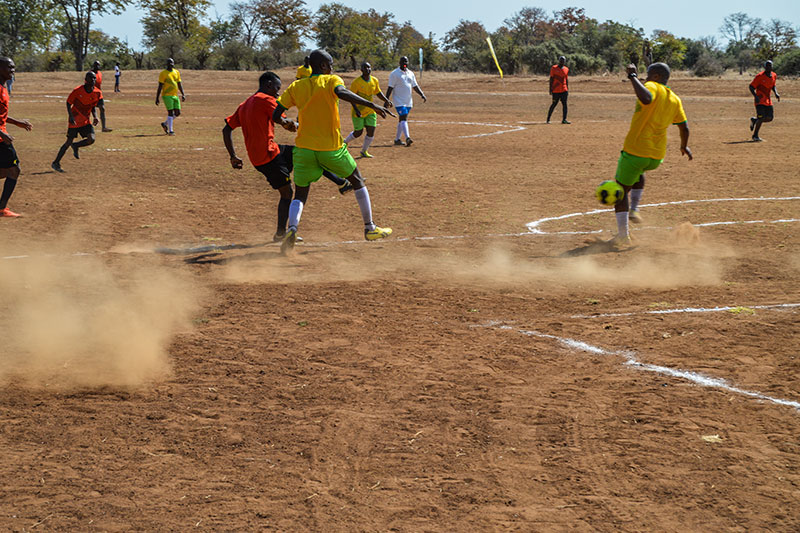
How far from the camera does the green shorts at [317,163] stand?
979 centimetres

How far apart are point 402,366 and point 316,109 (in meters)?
4.34

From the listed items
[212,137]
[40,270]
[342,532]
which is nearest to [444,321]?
[342,532]

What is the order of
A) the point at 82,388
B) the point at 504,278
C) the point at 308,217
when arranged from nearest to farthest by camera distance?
1. the point at 82,388
2. the point at 504,278
3. the point at 308,217

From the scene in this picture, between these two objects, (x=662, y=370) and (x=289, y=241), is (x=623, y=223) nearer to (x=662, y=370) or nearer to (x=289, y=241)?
(x=289, y=241)

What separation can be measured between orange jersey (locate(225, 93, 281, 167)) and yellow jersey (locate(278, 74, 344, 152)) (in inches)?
21.2

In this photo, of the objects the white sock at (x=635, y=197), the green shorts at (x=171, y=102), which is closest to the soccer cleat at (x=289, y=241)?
the white sock at (x=635, y=197)

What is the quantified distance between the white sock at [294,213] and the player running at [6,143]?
13.7ft

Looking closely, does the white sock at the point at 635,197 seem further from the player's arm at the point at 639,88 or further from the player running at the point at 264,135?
the player running at the point at 264,135

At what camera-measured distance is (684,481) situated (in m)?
4.46

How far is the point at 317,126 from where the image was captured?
382 inches

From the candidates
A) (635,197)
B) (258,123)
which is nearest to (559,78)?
(635,197)

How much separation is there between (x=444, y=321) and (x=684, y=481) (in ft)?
10.6

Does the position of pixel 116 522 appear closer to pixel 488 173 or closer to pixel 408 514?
pixel 408 514

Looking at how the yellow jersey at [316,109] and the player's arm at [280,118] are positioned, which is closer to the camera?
the yellow jersey at [316,109]
